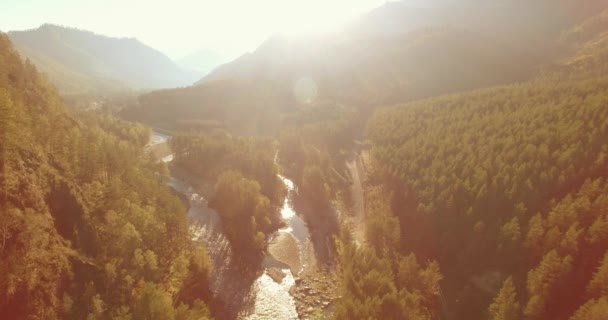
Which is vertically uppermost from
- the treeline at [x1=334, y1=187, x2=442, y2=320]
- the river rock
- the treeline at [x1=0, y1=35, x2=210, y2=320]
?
the treeline at [x1=0, y1=35, x2=210, y2=320]

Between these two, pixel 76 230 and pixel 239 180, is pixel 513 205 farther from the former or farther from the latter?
pixel 76 230

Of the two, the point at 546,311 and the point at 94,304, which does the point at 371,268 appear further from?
the point at 94,304

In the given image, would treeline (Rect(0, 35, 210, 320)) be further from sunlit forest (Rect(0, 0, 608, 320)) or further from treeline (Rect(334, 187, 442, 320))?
treeline (Rect(334, 187, 442, 320))

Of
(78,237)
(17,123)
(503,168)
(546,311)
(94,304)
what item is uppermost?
(17,123)

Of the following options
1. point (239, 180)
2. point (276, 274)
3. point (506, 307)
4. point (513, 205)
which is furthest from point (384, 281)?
point (239, 180)

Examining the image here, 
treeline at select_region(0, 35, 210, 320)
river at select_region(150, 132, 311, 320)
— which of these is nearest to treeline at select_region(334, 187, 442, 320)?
river at select_region(150, 132, 311, 320)

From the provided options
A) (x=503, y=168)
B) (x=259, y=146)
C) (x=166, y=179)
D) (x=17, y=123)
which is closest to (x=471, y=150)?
(x=503, y=168)
